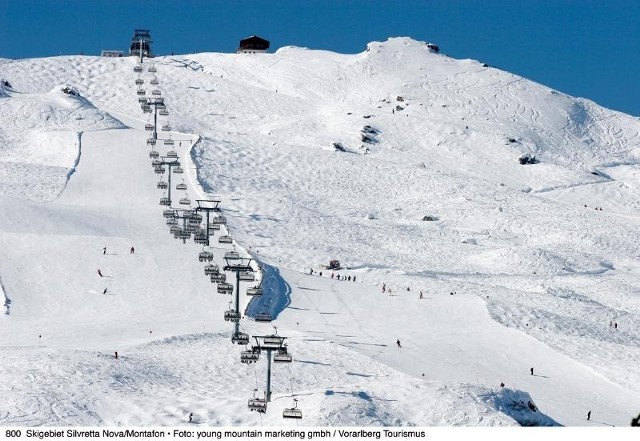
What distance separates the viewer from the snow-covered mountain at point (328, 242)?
5097 centimetres

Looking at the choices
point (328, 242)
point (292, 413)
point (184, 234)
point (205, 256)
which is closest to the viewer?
point (292, 413)

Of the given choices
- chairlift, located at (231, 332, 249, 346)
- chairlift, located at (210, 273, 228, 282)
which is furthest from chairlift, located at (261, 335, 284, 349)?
chairlift, located at (210, 273, 228, 282)

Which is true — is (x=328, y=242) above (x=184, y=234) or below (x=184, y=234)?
above

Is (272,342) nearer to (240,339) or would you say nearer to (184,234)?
(240,339)

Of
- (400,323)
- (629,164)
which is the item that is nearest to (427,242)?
(400,323)

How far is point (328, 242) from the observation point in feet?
304

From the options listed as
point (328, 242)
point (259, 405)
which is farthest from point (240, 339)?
point (328, 242)

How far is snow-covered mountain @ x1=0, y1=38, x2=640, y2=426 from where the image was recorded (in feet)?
167

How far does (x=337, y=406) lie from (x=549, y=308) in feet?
112

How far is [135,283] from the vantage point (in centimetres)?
6950

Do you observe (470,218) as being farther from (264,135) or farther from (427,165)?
(264,135)

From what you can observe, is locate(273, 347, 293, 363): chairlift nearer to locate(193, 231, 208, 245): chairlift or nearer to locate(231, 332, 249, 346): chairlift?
locate(231, 332, 249, 346): chairlift

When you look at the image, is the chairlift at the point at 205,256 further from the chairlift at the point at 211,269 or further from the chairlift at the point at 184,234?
the chairlift at the point at 184,234

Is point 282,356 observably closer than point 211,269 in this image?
Yes
